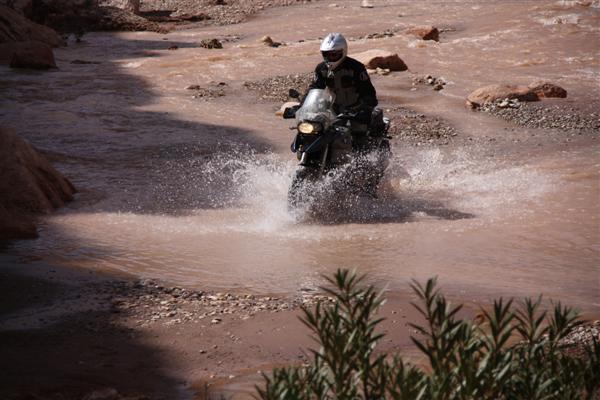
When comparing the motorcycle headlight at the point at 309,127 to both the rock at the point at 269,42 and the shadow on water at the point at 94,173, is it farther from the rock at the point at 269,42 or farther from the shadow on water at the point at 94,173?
the rock at the point at 269,42

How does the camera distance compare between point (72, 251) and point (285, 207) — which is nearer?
point (72, 251)

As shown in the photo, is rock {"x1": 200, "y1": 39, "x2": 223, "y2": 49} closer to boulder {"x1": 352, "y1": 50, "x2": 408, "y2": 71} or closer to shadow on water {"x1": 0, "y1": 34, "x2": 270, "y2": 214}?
shadow on water {"x1": 0, "y1": 34, "x2": 270, "y2": 214}

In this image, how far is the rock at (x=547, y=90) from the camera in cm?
1593

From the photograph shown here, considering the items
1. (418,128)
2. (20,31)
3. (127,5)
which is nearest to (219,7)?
(127,5)

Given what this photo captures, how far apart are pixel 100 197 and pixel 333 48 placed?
110 inches

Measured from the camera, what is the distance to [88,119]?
14.6 metres

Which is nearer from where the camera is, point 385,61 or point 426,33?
point 385,61

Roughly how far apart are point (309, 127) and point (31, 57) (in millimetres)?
11394

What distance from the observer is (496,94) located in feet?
51.2

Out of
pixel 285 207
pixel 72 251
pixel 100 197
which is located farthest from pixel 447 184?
pixel 72 251

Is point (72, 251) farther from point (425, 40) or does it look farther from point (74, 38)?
point (74, 38)

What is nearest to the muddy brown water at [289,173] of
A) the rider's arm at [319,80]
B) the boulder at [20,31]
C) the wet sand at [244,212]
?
the wet sand at [244,212]

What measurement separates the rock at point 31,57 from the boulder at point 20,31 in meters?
2.33

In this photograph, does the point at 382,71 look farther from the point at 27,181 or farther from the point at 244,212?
the point at 27,181
